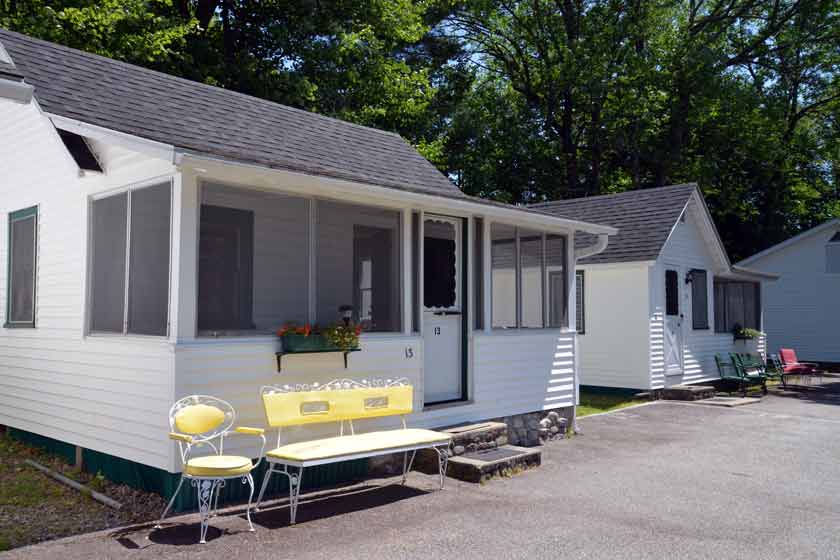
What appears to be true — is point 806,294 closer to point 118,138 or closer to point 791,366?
point 791,366

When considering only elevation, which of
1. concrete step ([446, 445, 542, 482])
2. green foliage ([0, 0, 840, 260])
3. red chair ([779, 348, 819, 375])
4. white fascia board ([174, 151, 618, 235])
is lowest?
concrete step ([446, 445, 542, 482])

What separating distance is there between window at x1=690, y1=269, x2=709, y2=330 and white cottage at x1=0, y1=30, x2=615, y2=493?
22.6ft

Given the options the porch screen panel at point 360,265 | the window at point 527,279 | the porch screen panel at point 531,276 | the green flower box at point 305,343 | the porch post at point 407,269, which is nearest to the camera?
the green flower box at point 305,343

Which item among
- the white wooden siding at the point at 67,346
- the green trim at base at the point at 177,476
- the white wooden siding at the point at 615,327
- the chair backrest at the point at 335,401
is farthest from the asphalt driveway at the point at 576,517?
the white wooden siding at the point at 615,327

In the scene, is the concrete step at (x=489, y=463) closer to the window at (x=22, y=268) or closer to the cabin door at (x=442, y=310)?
the cabin door at (x=442, y=310)

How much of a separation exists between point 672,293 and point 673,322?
1.99 ft

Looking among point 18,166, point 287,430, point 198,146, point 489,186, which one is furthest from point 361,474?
point 489,186

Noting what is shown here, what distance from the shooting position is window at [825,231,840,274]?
2209 centimetres

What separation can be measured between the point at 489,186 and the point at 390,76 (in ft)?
24.9

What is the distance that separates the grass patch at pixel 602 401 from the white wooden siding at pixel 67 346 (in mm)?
7843

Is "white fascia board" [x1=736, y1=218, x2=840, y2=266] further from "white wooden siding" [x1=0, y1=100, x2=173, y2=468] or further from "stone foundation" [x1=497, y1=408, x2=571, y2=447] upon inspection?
"white wooden siding" [x1=0, y1=100, x2=173, y2=468]

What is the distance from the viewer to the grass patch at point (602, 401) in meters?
12.9

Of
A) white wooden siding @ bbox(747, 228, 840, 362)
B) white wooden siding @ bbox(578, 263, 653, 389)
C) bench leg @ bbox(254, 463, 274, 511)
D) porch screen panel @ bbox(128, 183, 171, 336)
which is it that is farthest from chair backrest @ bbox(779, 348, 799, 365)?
porch screen panel @ bbox(128, 183, 171, 336)

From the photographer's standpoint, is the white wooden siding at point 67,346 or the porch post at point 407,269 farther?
the porch post at point 407,269
